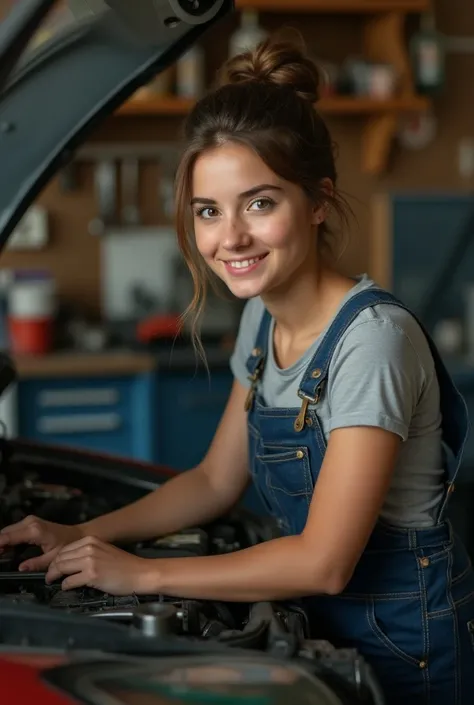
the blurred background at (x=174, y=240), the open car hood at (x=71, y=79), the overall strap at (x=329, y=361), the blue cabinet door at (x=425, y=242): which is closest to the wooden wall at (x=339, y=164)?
the blurred background at (x=174, y=240)

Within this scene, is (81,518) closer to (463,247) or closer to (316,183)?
(316,183)

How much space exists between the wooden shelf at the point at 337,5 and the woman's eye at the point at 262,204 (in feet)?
9.15

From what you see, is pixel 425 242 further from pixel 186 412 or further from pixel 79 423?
pixel 79 423

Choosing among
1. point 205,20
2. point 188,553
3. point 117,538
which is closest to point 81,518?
point 117,538

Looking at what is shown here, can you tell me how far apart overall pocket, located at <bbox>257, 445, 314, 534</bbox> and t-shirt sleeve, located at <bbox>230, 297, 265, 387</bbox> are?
178mm

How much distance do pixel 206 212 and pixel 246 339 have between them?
0.32 meters

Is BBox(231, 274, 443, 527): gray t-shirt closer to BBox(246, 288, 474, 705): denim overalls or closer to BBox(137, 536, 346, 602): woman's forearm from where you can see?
BBox(246, 288, 474, 705): denim overalls

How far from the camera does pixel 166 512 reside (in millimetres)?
1432

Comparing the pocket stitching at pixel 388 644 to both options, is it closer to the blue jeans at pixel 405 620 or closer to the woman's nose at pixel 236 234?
the blue jeans at pixel 405 620

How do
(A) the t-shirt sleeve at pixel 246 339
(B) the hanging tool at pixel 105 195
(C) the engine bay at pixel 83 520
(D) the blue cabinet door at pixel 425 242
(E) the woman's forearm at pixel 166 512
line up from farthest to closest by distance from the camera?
(D) the blue cabinet door at pixel 425 242, (B) the hanging tool at pixel 105 195, (A) the t-shirt sleeve at pixel 246 339, (E) the woman's forearm at pixel 166 512, (C) the engine bay at pixel 83 520

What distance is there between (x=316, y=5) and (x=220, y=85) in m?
2.72

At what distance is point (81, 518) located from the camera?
1431 millimetres

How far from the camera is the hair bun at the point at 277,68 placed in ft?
4.35

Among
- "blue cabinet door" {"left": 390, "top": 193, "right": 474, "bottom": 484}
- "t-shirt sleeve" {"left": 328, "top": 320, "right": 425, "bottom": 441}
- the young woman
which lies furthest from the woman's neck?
"blue cabinet door" {"left": 390, "top": 193, "right": 474, "bottom": 484}
